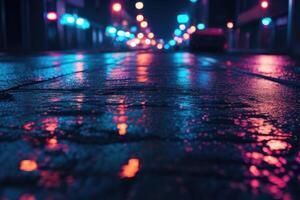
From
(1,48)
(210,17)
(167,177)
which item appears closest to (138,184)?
(167,177)

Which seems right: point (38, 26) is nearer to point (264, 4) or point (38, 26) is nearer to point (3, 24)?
point (3, 24)

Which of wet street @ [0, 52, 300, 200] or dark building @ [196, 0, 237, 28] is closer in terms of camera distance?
wet street @ [0, 52, 300, 200]

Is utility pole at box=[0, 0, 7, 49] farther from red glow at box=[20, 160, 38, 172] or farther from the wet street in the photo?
red glow at box=[20, 160, 38, 172]

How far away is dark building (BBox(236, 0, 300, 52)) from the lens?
2338cm

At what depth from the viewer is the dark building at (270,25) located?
23.4 meters

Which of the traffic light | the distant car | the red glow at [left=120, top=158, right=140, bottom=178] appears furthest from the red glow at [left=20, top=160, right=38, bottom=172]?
the traffic light

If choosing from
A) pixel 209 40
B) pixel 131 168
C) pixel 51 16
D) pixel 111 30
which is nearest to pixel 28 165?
pixel 131 168

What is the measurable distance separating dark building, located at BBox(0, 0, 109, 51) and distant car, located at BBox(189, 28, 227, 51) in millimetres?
12935

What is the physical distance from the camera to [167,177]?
52.4 inches

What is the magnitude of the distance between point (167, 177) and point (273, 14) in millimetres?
35998

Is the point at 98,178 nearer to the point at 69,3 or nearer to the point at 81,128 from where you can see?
the point at 81,128

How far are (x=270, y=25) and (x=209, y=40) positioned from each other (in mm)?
12612

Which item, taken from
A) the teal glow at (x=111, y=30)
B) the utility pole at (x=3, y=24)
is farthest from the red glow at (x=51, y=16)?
the teal glow at (x=111, y=30)

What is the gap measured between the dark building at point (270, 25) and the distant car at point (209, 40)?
4.06 m
